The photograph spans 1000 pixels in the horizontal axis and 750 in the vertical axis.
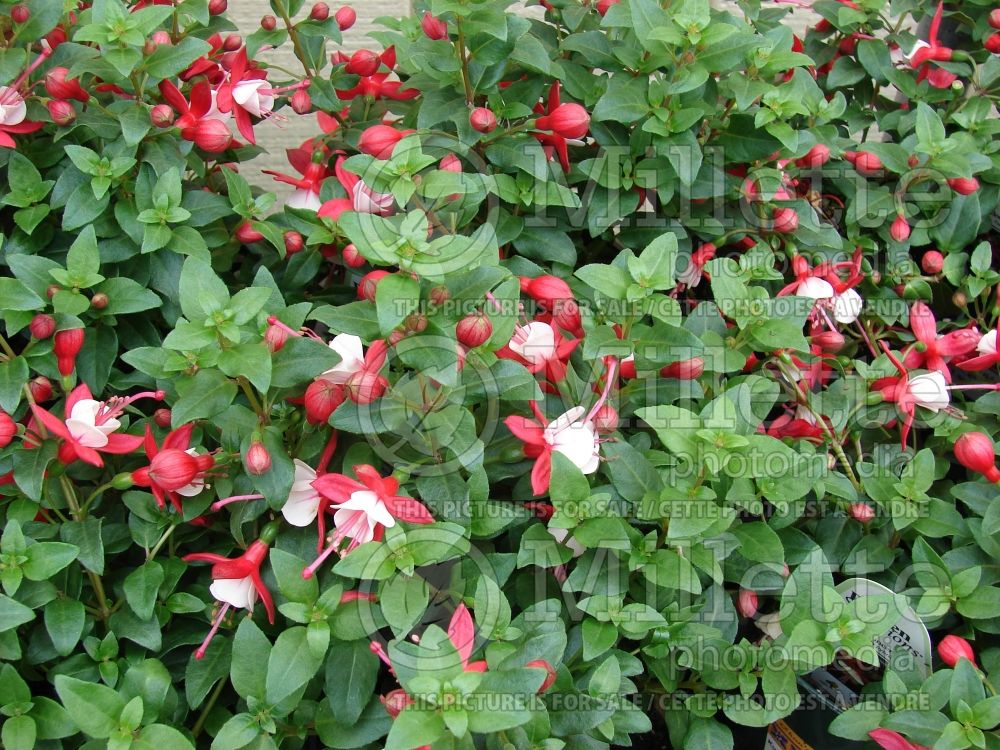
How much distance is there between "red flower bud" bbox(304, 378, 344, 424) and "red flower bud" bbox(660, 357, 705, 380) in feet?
1.01

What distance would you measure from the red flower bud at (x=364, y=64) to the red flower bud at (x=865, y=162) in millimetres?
582

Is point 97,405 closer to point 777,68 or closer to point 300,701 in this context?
point 300,701

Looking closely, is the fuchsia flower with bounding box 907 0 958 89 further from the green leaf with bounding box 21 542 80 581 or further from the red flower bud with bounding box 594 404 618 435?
the green leaf with bounding box 21 542 80 581

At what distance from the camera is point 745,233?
106cm

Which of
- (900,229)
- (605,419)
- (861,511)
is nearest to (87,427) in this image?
(605,419)

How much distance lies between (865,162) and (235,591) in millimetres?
860

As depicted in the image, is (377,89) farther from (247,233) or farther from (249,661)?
(249,661)

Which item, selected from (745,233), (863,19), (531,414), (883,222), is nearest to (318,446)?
(531,414)

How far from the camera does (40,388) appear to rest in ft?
2.77

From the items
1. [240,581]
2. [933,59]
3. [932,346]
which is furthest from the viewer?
[933,59]

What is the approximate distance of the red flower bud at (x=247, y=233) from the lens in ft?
3.14

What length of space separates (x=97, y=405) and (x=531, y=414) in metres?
0.37

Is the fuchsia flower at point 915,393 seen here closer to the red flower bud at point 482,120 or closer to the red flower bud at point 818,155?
the red flower bud at point 818,155

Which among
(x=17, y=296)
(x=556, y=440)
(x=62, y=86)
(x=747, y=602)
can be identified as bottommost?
(x=747, y=602)
